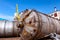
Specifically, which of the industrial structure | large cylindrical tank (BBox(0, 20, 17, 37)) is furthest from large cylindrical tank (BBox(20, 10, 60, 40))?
large cylindrical tank (BBox(0, 20, 17, 37))

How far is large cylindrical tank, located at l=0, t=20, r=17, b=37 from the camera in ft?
16.9

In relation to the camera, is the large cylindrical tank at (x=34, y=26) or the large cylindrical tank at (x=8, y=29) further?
the large cylindrical tank at (x=8, y=29)

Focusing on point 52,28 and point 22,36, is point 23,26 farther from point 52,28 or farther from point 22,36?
point 52,28

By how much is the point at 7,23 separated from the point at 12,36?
2.17ft

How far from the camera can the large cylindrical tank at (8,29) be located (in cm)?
515

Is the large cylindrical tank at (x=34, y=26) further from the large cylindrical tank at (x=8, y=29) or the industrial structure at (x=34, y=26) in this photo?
the large cylindrical tank at (x=8, y=29)

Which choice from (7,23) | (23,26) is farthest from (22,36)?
(7,23)

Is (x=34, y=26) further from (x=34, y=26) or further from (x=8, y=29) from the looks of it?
(x=8, y=29)

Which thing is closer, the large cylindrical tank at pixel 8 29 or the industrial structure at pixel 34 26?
the industrial structure at pixel 34 26

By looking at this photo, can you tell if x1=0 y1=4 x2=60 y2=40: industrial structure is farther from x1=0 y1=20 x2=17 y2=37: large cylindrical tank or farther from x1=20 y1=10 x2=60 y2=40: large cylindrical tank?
x1=0 y1=20 x2=17 y2=37: large cylindrical tank

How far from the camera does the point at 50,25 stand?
371 cm

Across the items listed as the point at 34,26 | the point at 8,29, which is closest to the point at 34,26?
the point at 34,26

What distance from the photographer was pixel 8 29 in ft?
16.9

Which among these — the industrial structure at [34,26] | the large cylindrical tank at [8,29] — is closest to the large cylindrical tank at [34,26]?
the industrial structure at [34,26]
